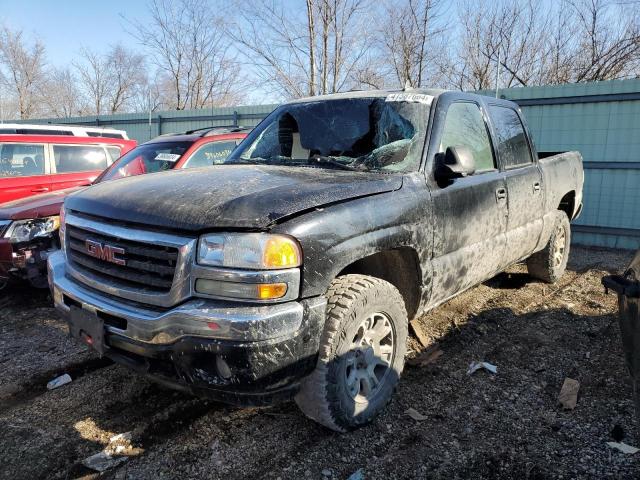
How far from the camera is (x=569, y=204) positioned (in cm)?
575

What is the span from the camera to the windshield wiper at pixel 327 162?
3.18m

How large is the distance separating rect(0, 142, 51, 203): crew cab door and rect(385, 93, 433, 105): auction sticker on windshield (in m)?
5.71

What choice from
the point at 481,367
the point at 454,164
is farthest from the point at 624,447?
the point at 454,164

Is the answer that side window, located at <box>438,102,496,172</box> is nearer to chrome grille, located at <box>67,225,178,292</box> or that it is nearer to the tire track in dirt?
chrome grille, located at <box>67,225,178,292</box>

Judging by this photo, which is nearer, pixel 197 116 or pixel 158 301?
pixel 158 301

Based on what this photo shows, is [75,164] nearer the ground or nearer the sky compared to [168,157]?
nearer the ground

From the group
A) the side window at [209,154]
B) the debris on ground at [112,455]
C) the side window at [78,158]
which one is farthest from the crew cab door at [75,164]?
the debris on ground at [112,455]

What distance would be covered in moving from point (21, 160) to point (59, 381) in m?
4.83

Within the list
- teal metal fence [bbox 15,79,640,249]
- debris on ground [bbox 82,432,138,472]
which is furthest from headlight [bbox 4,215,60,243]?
teal metal fence [bbox 15,79,640,249]

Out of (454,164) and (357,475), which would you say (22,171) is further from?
(357,475)

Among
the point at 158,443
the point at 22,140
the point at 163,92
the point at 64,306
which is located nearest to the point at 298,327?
the point at 158,443

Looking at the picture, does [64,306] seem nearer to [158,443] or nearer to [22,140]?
[158,443]

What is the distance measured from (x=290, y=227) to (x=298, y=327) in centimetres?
46

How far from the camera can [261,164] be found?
361cm
